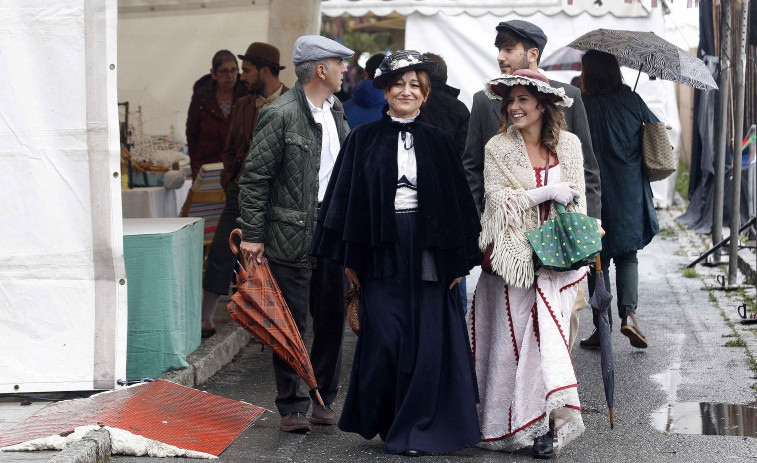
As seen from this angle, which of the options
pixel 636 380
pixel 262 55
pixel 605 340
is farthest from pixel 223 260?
pixel 605 340

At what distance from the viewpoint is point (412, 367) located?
527cm

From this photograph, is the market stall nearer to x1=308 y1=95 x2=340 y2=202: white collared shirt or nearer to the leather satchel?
x1=308 y1=95 x2=340 y2=202: white collared shirt

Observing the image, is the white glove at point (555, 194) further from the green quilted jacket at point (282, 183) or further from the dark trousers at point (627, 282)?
the dark trousers at point (627, 282)

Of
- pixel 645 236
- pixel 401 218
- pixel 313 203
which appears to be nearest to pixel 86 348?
pixel 313 203

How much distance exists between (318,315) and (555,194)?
1.51m

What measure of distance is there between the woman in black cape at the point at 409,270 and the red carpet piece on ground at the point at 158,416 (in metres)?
0.78

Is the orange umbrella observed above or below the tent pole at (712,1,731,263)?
below

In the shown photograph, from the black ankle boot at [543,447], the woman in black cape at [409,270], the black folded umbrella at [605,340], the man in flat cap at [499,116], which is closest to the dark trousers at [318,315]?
the woman in black cape at [409,270]

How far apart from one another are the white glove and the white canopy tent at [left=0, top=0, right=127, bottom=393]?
230cm

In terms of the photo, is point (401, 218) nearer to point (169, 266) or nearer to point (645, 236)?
point (169, 266)

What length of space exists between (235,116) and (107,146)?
2183 mm

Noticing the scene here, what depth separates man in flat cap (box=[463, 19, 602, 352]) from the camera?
5.86 meters

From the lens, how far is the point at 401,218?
5320 mm

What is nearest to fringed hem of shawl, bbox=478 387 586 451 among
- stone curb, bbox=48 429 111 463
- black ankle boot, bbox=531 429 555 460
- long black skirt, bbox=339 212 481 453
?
black ankle boot, bbox=531 429 555 460
